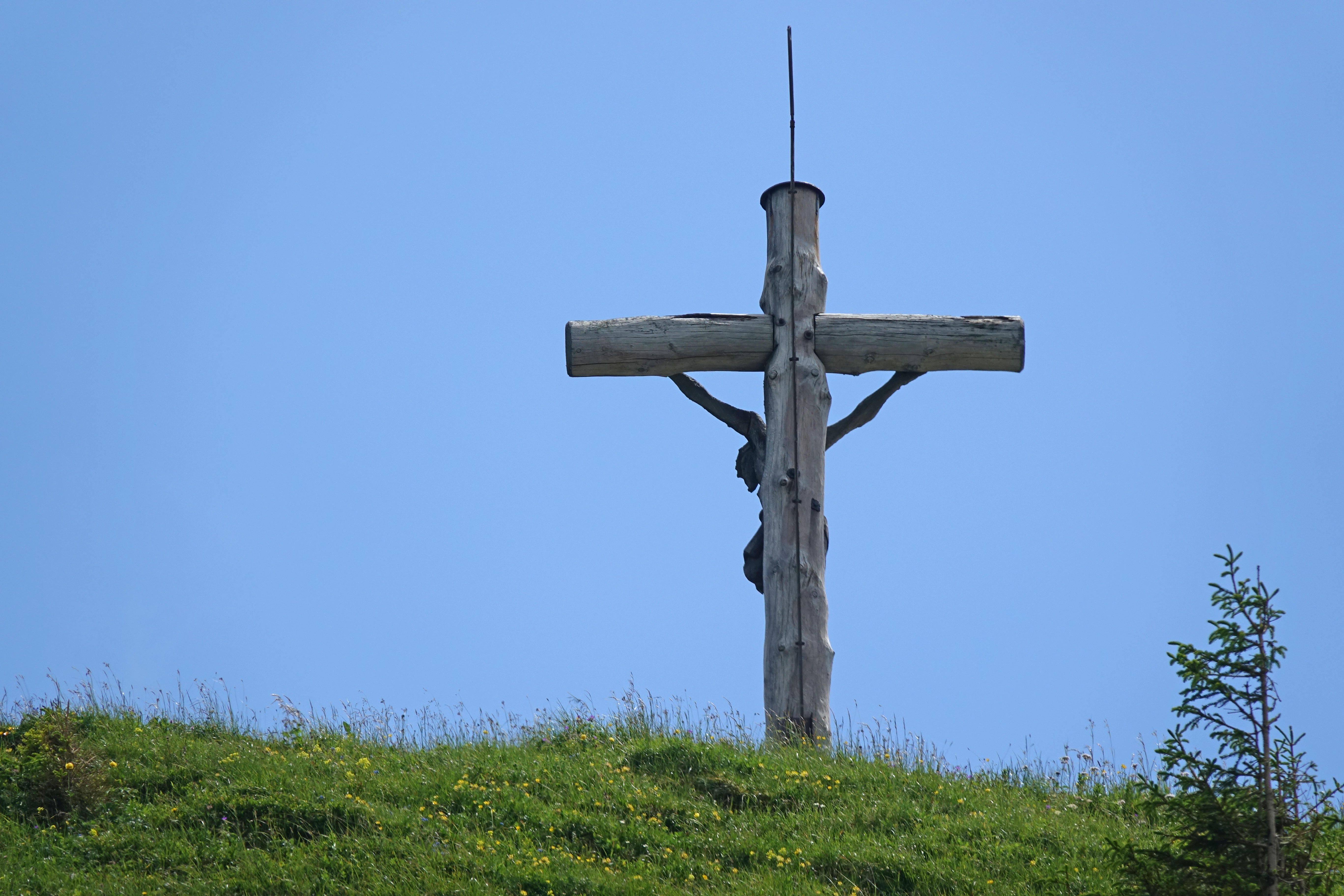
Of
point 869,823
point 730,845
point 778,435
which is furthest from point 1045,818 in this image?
point 778,435

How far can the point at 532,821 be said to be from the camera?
27.6ft

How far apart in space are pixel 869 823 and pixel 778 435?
3658 millimetres

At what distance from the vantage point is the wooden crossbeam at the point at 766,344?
1122 centimetres

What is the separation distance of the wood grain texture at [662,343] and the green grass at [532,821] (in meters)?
3.32

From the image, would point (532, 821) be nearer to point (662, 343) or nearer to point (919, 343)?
point (662, 343)

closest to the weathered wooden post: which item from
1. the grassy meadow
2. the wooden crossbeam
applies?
the wooden crossbeam

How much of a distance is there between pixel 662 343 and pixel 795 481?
174cm

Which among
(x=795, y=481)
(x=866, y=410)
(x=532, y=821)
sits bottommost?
(x=532, y=821)

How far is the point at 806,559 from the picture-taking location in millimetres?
10695

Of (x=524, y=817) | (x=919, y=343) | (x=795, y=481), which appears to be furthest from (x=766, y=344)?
(x=524, y=817)

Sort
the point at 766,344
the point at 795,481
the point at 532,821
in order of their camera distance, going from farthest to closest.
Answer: the point at 766,344 → the point at 795,481 → the point at 532,821

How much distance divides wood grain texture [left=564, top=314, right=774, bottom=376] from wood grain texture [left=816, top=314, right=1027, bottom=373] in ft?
2.04

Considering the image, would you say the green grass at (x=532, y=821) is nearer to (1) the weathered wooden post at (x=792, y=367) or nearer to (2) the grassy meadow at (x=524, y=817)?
(2) the grassy meadow at (x=524, y=817)

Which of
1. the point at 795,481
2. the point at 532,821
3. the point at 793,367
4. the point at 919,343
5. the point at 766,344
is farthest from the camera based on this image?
the point at 919,343
